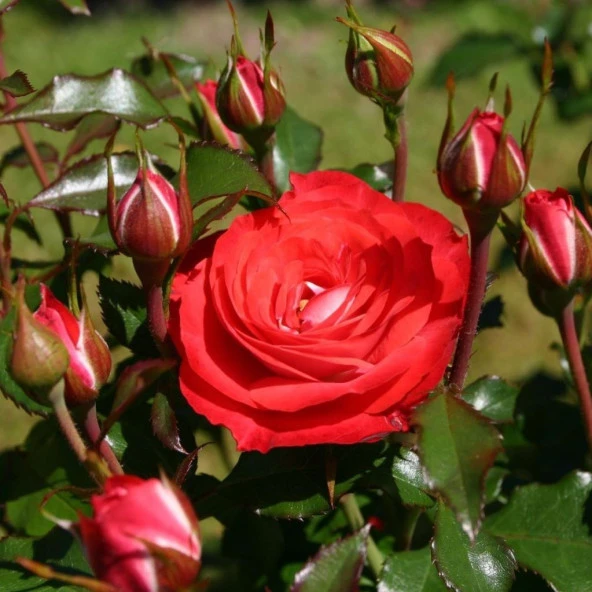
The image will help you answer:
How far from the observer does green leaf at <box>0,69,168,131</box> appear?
2.16 ft

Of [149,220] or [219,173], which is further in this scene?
[219,173]

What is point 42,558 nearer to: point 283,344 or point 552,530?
point 283,344

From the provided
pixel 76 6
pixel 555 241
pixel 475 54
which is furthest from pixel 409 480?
pixel 475 54

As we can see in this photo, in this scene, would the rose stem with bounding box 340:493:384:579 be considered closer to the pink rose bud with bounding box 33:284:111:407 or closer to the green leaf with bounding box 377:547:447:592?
the green leaf with bounding box 377:547:447:592

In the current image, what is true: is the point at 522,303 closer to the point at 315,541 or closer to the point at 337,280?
the point at 315,541

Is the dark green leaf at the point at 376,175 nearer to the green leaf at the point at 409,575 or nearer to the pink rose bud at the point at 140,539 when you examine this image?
the green leaf at the point at 409,575

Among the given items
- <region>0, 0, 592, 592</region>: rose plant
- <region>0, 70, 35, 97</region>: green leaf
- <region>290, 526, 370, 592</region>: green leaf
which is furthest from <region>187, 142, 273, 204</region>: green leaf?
<region>290, 526, 370, 592</region>: green leaf

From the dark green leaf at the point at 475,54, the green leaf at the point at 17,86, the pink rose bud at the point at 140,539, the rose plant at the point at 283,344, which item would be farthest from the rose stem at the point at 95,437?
the dark green leaf at the point at 475,54

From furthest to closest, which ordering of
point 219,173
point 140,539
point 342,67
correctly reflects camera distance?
point 342,67 → point 219,173 → point 140,539

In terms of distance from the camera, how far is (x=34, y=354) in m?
0.45

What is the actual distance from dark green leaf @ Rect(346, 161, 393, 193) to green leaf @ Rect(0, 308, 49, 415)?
0.29 meters

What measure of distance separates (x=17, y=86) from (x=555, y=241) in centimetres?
34

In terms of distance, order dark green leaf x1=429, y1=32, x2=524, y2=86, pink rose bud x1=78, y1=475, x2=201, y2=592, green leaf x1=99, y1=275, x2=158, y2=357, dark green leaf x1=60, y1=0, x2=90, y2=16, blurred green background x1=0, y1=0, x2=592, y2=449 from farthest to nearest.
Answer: blurred green background x1=0, y1=0, x2=592, y2=449 < dark green leaf x1=429, y1=32, x2=524, y2=86 < dark green leaf x1=60, y1=0, x2=90, y2=16 < green leaf x1=99, y1=275, x2=158, y2=357 < pink rose bud x1=78, y1=475, x2=201, y2=592

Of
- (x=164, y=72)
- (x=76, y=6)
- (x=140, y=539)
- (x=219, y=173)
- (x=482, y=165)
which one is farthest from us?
(x=164, y=72)
